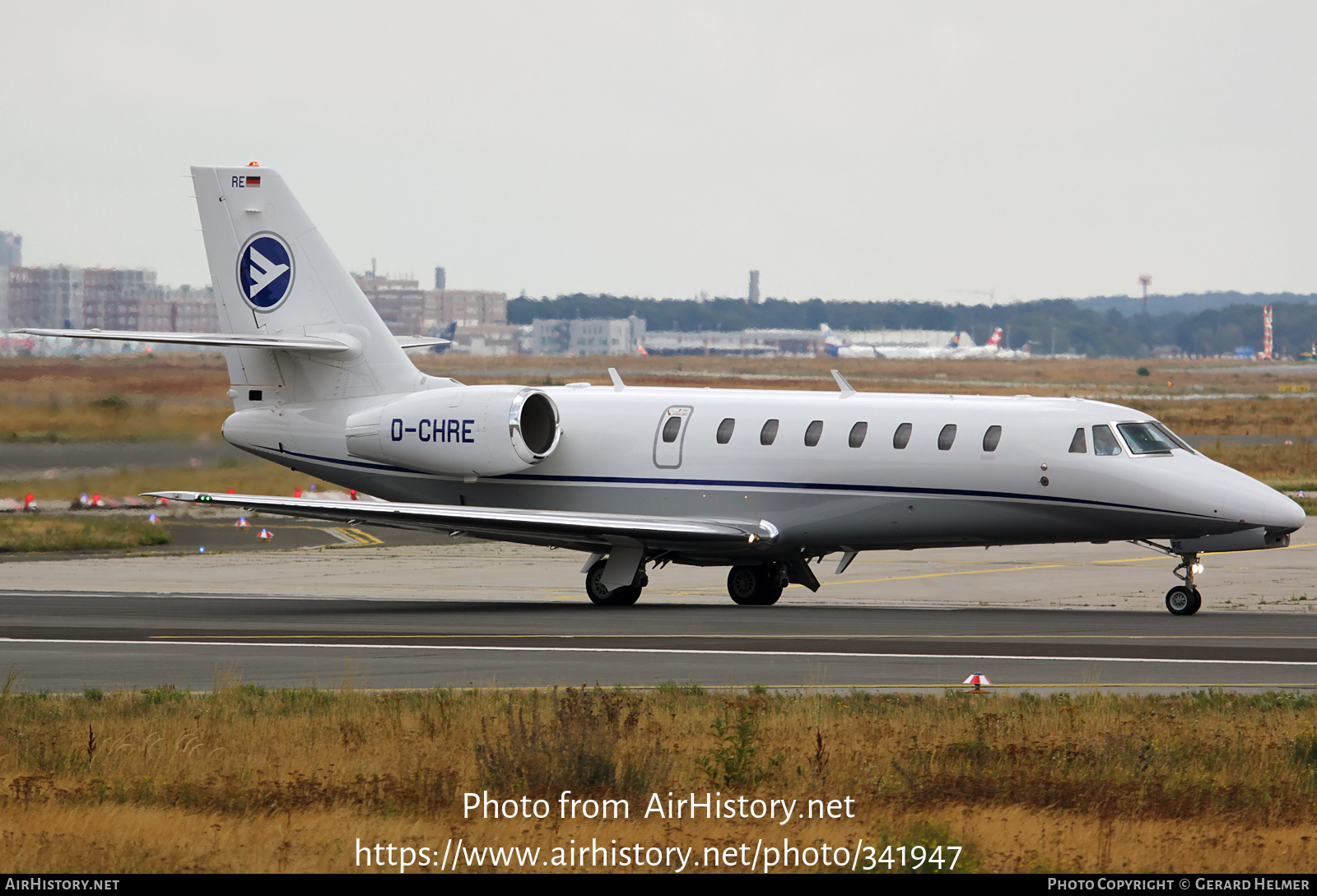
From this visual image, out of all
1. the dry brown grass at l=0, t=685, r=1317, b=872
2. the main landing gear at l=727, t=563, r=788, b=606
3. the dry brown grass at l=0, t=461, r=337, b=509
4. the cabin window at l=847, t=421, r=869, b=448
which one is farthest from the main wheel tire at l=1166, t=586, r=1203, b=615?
the dry brown grass at l=0, t=461, r=337, b=509

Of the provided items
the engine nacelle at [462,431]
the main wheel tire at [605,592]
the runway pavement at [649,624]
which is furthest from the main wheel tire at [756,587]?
the engine nacelle at [462,431]

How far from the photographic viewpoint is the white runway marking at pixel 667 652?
67.2ft

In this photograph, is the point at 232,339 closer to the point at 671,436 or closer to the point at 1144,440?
the point at 671,436

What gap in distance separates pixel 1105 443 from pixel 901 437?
9.91 ft

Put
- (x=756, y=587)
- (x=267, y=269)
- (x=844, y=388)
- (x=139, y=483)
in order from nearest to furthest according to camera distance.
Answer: (x=844, y=388)
(x=756, y=587)
(x=267, y=269)
(x=139, y=483)

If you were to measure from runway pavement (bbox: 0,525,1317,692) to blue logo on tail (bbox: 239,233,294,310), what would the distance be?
5.27m

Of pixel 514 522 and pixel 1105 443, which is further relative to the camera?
pixel 514 522

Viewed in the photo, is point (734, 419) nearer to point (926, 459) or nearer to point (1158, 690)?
point (926, 459)

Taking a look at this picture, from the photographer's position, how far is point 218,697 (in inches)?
669

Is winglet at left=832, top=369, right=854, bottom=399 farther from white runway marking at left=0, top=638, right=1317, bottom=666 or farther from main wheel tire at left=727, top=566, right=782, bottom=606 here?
white runway marking at left=0, top=638, right=1317, bottom=666

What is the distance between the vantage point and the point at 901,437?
27531 mm

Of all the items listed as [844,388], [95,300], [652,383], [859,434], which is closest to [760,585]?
[859,434]

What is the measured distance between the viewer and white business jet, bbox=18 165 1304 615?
2653 cm
